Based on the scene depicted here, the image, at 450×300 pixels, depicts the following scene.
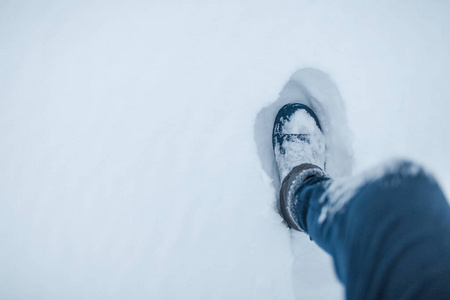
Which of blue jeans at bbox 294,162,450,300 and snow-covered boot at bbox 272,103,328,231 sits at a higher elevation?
snow-covered boot at bbox 272,103,328,231

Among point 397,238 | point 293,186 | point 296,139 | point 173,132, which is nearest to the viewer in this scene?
point 397,238

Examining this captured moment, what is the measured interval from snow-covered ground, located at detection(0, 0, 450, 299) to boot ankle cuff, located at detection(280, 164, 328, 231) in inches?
3.1

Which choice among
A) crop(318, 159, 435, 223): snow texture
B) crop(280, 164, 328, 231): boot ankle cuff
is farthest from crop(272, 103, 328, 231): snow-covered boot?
crop(318, 159, 435, 223): snow texture

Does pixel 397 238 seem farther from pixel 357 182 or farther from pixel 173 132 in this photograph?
pixel 173 132

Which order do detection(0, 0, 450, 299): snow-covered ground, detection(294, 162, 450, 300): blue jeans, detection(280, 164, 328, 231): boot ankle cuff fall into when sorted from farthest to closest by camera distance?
1. detection(0, 0, 450, 299): snow-covered ground
2. detection(280, 164, 328, 231): boot ankle cuff
3. detection(294, 162, 450, 300): blue jeans

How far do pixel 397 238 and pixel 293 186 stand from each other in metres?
0.33

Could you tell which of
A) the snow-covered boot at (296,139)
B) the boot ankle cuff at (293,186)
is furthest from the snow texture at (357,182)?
the snow-covered boot at (296,139)

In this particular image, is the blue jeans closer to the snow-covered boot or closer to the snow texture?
the snow texture

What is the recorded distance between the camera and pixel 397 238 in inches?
12.7

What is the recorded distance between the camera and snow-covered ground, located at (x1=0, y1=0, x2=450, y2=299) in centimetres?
75

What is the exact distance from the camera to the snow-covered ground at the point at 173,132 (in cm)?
75

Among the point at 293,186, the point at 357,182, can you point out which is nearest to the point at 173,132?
the point at 293,186

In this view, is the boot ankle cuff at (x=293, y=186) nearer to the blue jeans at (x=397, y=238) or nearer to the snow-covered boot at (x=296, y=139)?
the snow-covered boot at (x=296, y=139)

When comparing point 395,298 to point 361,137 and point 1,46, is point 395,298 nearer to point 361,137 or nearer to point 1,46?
point 361,137
